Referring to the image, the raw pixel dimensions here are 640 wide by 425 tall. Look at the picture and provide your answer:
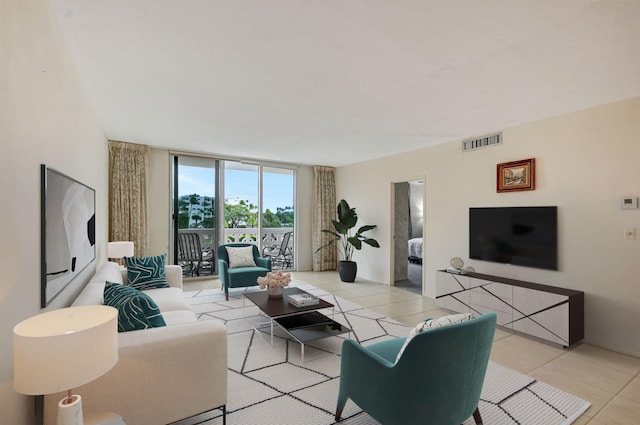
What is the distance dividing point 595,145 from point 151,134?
18.1 ft

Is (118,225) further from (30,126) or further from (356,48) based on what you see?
(356,48)

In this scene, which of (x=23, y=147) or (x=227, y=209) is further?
(x=227, y=209)

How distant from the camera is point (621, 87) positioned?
2.65m

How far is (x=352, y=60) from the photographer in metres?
2.27

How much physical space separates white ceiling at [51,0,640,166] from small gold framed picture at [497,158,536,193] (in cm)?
50

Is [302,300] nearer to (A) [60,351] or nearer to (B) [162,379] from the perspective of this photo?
(B) [162,379]

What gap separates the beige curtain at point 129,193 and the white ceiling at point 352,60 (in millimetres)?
1488

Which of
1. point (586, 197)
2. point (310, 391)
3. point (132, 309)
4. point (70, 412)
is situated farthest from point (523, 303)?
point (70, 412)

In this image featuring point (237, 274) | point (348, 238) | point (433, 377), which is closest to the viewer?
point (433, 377)

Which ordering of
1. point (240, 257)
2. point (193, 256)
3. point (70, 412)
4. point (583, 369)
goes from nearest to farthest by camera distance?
point (70, 412), point (583, 369), point (240, 257), point (193, 256)

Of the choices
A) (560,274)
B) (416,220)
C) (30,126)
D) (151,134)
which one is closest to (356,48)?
(30,126)

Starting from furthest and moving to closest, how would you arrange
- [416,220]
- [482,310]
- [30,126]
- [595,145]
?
[416,220], [482,310], [595,145], [30,126]

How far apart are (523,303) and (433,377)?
2.41m

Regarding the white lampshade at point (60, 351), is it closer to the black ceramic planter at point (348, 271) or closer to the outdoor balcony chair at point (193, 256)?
the outdoor balcony chair at point (193, 256)
